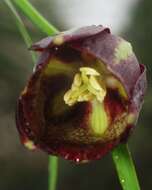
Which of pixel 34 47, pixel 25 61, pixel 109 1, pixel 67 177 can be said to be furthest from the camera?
pixel 109 1

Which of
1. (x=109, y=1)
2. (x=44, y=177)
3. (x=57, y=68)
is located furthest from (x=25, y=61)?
(x=57, y=68)

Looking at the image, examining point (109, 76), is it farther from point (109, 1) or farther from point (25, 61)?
point (109, 1)

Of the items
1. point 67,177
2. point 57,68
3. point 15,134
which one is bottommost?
point 67,177

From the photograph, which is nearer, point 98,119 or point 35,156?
point 98,119

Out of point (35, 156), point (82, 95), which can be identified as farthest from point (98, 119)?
Answer: point (35, 156)

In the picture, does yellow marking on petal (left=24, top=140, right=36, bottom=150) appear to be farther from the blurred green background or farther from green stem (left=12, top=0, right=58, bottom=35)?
the blurred green background

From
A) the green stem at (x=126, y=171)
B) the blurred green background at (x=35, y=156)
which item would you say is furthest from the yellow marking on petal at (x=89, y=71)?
the blurred green background at (x=35, y=156)

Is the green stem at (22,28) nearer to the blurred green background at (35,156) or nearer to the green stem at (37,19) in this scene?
the green stem at (37,19)

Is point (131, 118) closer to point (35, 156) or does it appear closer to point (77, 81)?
point (77, 81)
